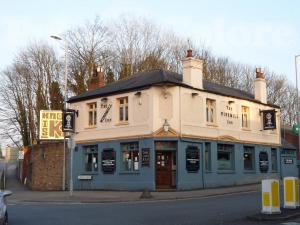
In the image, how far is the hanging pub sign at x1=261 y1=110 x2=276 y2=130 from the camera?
37.1 metres

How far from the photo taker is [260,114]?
37906mm

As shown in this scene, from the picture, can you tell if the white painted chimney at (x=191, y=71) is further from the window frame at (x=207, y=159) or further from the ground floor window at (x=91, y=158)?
the ground floor window at (x=91, y=158)

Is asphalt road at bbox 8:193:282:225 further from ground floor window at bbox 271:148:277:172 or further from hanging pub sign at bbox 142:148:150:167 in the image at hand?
ground floor window at bbox 271:148:277:172

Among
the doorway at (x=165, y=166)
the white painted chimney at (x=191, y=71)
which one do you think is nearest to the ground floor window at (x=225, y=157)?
the doorway at (x=165, y=166)

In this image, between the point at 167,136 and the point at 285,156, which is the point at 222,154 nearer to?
the point at 167,136

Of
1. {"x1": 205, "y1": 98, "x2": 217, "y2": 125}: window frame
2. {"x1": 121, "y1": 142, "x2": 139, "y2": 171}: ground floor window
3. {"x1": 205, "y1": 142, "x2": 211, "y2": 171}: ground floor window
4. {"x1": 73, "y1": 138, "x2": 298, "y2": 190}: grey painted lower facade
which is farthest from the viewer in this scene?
{"x1": 205, "y1": 98, "x2": 217, "y2": 125}: window frame

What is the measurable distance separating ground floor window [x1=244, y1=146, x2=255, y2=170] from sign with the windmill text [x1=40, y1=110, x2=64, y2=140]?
14.7 meters

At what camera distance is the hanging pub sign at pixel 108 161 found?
3150 centimetres

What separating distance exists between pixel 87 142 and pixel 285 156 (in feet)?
57.3

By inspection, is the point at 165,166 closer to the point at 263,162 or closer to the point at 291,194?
the point at 263,162

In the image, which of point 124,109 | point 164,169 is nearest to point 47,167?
point 124,109

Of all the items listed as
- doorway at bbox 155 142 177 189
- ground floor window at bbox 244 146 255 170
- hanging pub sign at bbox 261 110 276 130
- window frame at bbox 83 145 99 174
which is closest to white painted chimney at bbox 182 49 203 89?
doorway at bbox 155 142 177 189

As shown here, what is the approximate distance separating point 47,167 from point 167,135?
11.6 m

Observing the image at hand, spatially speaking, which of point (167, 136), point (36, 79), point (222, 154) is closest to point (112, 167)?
point (167, 136)
